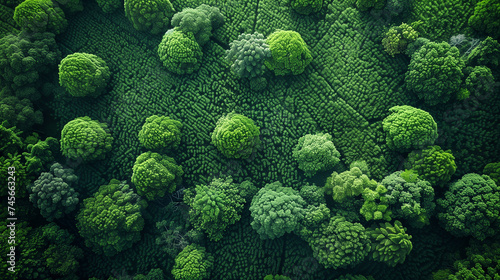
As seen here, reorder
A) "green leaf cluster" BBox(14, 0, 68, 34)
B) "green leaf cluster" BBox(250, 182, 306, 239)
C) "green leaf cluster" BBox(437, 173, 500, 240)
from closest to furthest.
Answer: "green leaf cluster" BBox(437, 173, 500, 240) → "green leaf cluster" BBox(250, 182, 306, 239) → "green leaf cluster" BBox(14, 0, 68, 34)

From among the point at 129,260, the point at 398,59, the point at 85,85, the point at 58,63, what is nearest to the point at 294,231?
the point at 129,260

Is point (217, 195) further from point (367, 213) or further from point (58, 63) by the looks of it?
point (58, 63)

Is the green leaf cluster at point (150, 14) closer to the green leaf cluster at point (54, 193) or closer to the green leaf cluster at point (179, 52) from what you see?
the green leaf cluster at point (179, 52)

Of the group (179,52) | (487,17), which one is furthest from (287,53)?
(487,17)

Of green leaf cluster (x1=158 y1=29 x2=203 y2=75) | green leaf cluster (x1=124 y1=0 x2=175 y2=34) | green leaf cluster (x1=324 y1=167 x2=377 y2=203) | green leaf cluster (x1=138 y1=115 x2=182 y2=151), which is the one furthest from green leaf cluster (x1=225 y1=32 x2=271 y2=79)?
green leaf cluster (x1=324 y1=167 x2=377 y2=203)

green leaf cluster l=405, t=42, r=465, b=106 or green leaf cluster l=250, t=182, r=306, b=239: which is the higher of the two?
green leaf cluster l=405, t=42, r=465, b=106

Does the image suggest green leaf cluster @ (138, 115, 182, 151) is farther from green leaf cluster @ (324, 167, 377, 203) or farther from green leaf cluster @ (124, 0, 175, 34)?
green leaf cluster @ (324, 167, 377, 203)
